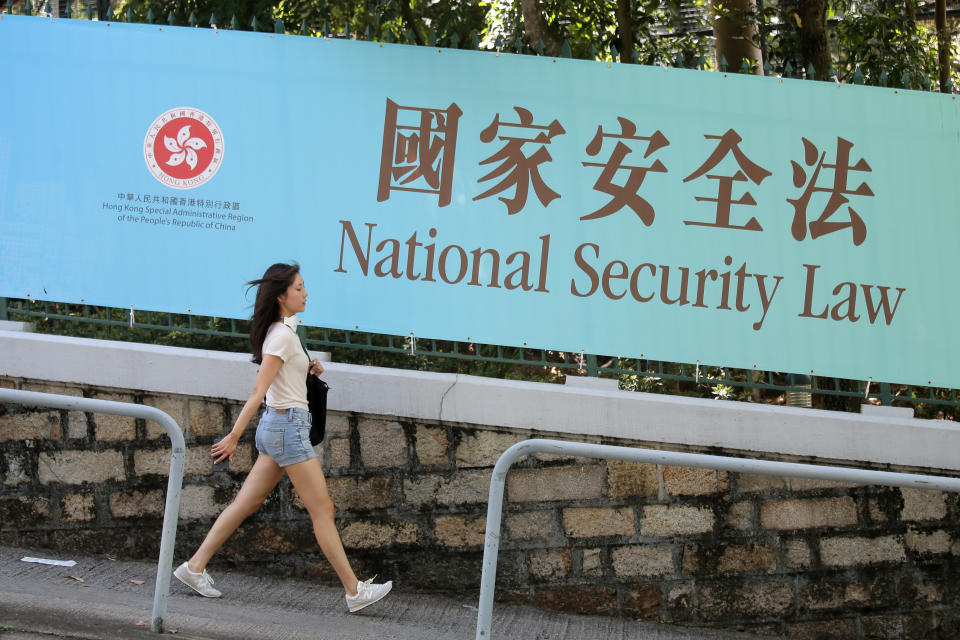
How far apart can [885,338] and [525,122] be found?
2.24 metres

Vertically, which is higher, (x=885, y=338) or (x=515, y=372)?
(x=885, y=338)

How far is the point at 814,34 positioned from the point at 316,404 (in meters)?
4.29

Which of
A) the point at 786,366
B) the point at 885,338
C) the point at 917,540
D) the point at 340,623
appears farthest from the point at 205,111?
the point at 917,540

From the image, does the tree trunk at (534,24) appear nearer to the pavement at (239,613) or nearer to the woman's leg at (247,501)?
the woman's leg at (247,501)

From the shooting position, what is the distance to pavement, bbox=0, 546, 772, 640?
13.6 ft

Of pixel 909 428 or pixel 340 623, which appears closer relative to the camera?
pixel 340 623

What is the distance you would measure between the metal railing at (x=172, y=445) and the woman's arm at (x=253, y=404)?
0.33 m

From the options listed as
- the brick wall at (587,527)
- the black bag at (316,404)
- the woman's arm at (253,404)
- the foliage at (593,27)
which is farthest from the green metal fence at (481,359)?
the foliage at (593,27)

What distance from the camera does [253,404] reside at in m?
4.28

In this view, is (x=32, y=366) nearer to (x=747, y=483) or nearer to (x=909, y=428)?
(x=747, y=483)

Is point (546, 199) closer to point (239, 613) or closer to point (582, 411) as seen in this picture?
point (582, 411)

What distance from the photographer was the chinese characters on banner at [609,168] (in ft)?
16.8

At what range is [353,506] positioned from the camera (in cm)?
519

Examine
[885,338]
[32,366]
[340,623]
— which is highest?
[885,338]
